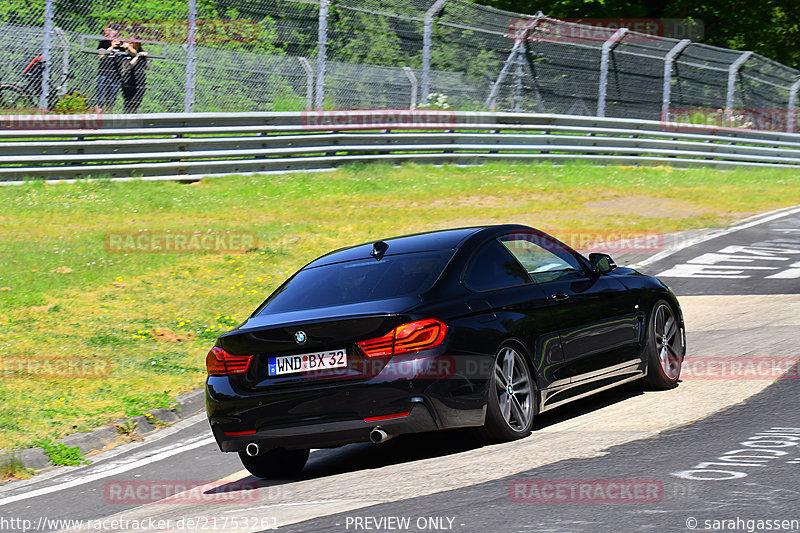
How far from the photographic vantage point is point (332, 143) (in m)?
21.1

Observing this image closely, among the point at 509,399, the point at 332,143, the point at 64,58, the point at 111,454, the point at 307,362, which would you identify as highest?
the point at 64,58

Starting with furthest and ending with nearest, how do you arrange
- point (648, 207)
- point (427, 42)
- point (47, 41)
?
point (427, 42) < point (648, 207) < point (47, 41)

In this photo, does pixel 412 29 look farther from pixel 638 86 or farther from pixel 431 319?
pixel 431 319

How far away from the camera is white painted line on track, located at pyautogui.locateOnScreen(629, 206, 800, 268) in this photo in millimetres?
15469

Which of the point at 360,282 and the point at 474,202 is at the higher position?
the point at 360,282

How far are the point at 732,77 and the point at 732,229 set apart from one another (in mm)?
11611

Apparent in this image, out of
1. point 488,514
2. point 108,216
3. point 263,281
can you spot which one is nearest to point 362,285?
point 488,514

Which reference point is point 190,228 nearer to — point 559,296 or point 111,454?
point 111,454

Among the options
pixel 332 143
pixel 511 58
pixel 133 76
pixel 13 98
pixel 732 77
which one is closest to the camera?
pixel 13 98

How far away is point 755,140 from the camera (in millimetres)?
27891

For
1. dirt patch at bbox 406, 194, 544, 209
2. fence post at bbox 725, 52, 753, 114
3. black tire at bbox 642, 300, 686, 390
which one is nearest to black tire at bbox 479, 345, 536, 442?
black tire at bbox 642, 300, 686, 390

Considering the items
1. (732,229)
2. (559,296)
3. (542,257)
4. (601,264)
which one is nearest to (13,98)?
(732,229)

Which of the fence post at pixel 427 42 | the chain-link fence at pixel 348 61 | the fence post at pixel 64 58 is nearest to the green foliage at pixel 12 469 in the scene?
the chain-link fence at pixel 348 61

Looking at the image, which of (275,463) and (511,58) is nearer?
(275,463)
